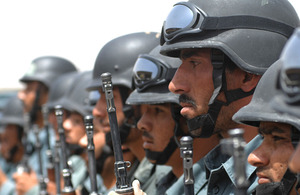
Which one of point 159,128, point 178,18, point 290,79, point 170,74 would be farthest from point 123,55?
point 290,79

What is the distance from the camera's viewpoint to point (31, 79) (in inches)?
416

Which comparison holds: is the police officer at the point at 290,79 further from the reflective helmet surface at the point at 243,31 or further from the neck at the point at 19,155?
the neck at the point at 19,155

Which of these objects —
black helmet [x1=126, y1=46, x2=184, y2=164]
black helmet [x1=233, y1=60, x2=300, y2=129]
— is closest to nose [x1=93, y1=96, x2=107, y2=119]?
black helmet [x1=126, y1=46, x2=184, y2=164]


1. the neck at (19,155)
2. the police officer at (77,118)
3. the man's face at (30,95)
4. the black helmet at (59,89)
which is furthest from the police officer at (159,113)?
the neck at (19,155)

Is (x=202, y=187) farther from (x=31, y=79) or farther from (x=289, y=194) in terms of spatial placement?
(x=31, y=79)

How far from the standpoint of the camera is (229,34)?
172 inches

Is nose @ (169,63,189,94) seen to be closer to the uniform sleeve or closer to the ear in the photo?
the ear

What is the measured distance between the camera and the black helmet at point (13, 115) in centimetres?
1195

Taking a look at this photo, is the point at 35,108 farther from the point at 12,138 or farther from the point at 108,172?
the point at 108,172

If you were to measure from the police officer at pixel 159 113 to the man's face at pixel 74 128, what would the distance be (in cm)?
243

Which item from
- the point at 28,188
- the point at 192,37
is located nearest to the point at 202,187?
the point at 192,37

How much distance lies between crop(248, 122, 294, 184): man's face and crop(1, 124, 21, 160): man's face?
8.87 m

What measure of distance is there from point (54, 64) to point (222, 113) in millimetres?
6749

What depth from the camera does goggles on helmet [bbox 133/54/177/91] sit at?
16.8 ft
